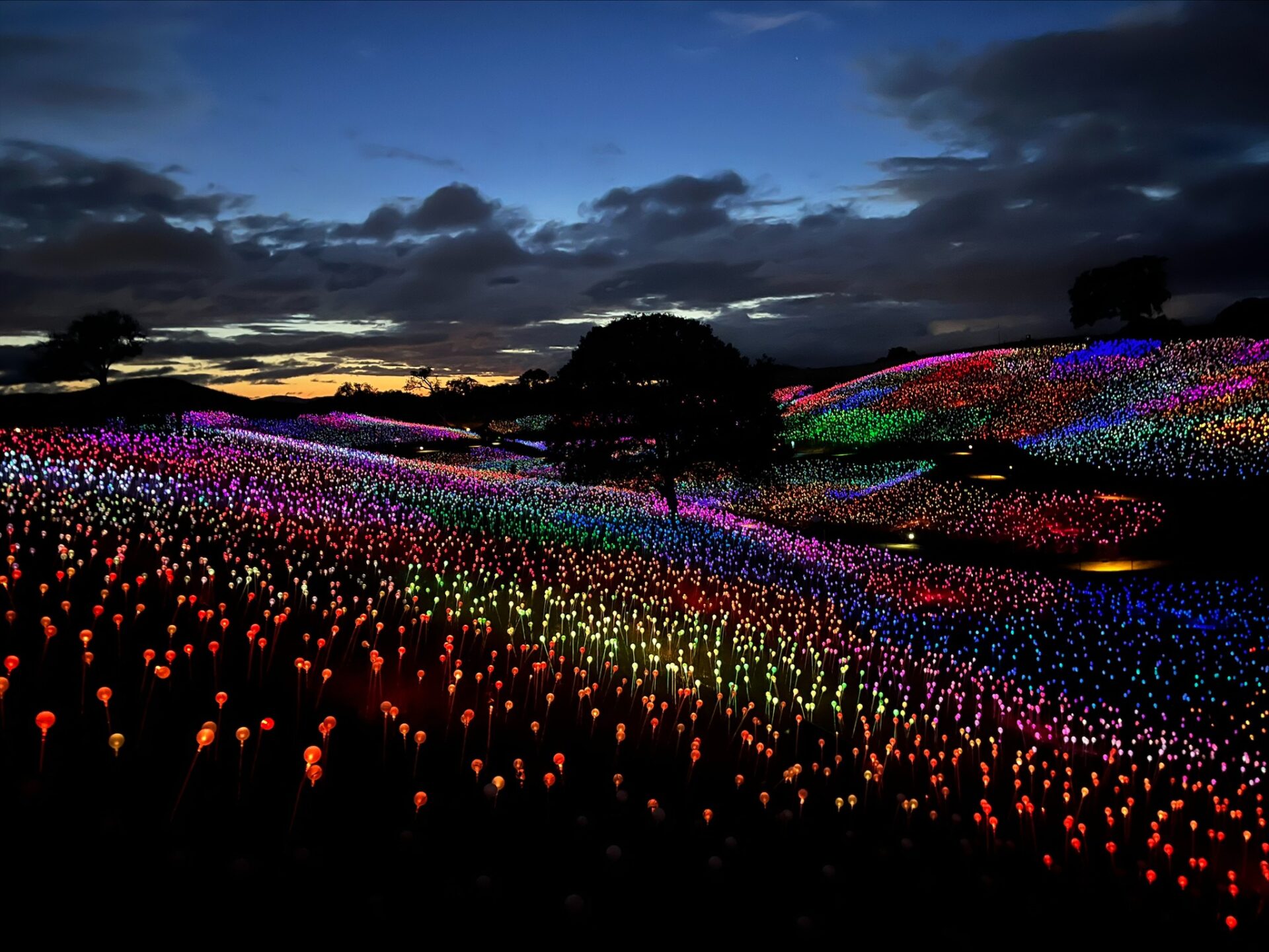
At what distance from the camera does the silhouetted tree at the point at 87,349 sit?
53125 millimetres

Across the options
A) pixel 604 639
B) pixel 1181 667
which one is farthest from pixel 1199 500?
pixel 604 639

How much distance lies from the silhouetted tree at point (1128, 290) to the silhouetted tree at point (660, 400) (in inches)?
2666

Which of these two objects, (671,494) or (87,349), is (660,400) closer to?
(671,494)

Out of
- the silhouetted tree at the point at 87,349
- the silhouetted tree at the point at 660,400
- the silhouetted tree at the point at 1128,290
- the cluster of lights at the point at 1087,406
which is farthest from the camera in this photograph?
the silhouetted tree at the point at 1128,290

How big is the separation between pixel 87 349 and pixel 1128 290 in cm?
9478

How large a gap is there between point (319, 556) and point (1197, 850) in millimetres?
13631

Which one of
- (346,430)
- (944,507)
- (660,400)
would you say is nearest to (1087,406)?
(944,507)

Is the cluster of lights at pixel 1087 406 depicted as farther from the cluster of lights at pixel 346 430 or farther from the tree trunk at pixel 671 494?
the cluster of lights at pixel 346 430

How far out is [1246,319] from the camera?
60.8 m

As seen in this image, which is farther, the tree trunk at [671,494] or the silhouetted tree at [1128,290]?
the silhouetted tree at [1128,290]

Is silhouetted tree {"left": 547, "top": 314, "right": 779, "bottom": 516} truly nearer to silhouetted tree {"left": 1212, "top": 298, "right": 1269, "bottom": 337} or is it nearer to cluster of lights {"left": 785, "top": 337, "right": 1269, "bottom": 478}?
cluster of lights {"left": 785, "top": 337, "right": 1269, "bottom": 478}

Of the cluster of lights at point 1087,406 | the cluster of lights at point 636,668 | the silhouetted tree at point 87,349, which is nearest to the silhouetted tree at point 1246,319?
the cluster of lights at point 1087,406

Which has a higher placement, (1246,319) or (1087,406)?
(1246,319)

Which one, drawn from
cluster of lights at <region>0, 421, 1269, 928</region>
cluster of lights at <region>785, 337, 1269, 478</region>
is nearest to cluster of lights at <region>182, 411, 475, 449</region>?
cluster of lights at <region>785, 337, 1269, 478</region>
